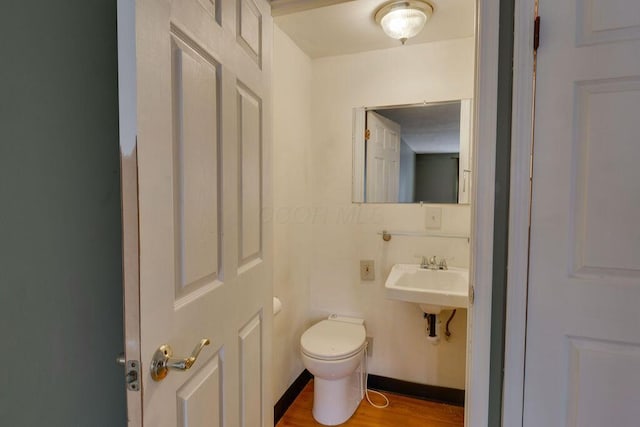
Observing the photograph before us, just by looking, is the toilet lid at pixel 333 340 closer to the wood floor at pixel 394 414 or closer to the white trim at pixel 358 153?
the wood floor at pixel 394 414

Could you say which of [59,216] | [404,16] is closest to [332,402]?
[59,216]

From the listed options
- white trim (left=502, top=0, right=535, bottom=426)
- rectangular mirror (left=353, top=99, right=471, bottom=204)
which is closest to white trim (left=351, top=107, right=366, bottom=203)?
rectangular mirror (left=353, top=99, right=471, bottom=204)

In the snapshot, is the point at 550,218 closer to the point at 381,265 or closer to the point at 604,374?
the point at 604,374

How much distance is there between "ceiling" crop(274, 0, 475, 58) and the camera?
1.66 metres

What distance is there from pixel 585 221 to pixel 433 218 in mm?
1142

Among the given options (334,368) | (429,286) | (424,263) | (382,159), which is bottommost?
(334,368)

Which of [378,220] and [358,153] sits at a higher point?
[358,153]

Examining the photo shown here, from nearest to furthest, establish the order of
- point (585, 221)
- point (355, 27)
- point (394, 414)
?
1. point (585, 221)
2. point (355, 27)
3. point (394, 414)

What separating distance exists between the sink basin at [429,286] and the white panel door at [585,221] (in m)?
0.66

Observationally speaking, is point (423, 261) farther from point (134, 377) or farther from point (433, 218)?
point (134, 377)

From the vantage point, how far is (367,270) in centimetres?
223

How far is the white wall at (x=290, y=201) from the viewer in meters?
1.89

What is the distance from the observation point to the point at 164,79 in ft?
2.23

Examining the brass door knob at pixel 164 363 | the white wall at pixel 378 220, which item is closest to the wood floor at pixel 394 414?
the white wall at pixel 378 220
